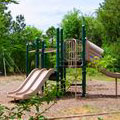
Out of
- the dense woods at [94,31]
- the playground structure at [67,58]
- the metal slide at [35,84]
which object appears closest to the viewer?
the metal slide at [35,84]

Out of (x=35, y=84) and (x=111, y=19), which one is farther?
(x=111, y=19)

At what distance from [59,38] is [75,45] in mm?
555

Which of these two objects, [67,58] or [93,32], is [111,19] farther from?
[67,58]

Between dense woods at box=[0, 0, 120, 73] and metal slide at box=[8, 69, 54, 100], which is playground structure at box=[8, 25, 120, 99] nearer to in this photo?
metal slide at box=[8, 69, 54, 100]

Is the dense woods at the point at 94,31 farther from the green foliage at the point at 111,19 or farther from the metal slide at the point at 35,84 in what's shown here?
the metal slide at the point at 35,84

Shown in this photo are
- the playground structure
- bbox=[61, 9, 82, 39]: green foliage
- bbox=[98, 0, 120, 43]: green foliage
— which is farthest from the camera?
bbox=[61, 9, 82, 39]: green foliage

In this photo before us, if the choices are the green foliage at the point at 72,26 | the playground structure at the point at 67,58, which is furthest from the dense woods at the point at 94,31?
the playground structure at the point at 67,58

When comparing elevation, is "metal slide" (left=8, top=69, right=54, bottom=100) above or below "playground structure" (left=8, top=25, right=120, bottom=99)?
below

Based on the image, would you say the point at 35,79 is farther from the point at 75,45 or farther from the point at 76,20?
the point at 76,20

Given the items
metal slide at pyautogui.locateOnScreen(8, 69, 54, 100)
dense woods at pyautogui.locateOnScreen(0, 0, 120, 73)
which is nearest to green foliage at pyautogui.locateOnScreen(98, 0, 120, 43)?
dense woods at pyautogui.locateOnScreen(0, 0, 120, 73)

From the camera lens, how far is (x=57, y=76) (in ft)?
33.0

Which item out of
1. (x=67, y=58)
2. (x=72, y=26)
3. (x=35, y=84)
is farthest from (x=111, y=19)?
(x=35, y=84)

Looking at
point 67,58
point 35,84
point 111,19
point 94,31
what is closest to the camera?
point 35,84

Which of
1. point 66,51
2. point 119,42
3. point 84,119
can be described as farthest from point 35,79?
point 119,42
